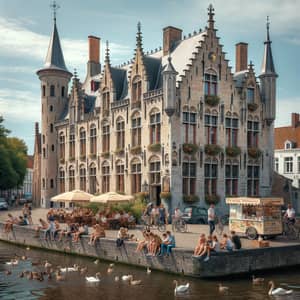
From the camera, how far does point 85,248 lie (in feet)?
79.5

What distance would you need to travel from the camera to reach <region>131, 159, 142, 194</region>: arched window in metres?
37.9

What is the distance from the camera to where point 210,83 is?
36844 mm

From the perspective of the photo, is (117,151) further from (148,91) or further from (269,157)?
(269,157)

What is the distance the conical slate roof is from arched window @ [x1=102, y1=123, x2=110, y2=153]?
11.1 m

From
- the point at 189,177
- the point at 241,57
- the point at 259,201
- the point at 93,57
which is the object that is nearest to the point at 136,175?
the point at 189,177

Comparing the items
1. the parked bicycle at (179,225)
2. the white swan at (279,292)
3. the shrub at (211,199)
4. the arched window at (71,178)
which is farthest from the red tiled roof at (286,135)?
the white swan at (279,292)

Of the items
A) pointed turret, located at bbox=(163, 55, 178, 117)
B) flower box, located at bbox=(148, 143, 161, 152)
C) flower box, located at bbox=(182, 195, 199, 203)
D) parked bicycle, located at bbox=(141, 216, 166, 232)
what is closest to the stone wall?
parked bicycle, located at bbox=(141, 216, 166, 232)

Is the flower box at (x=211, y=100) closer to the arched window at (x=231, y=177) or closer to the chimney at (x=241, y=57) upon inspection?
the arched window at (x=231, y=177)

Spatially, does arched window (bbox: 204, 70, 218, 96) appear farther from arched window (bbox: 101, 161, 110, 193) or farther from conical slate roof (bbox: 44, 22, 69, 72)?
conical slate roof (bbox: 44, 22, 69, 72)

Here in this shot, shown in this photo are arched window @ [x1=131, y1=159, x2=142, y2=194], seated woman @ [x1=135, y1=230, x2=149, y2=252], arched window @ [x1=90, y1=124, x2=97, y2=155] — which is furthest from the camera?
arched window @ [x1=90, y1=124, x2=97, y2=155]

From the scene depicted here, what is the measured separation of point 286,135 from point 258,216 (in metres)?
36.2

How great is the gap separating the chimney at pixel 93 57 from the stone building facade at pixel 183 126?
8.47 m

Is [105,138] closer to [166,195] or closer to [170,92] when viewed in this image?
[170,92]

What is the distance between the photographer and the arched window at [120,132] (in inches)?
1582
